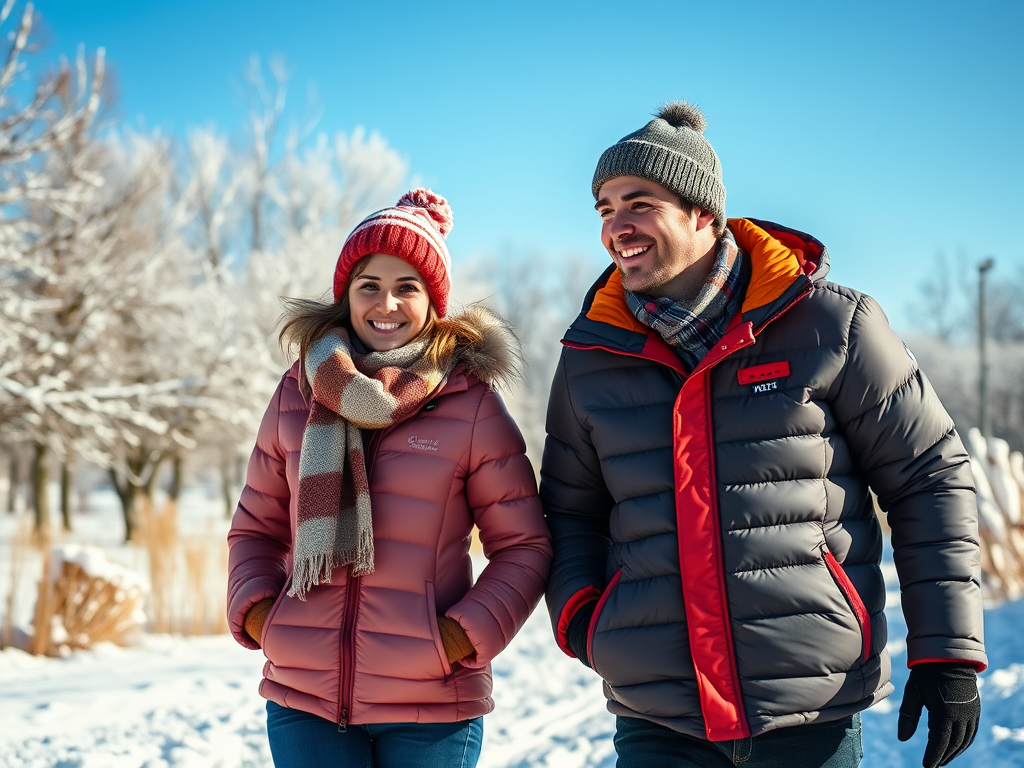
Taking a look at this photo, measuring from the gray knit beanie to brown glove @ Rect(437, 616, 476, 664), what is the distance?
1298mm

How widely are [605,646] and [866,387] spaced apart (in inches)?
36.0

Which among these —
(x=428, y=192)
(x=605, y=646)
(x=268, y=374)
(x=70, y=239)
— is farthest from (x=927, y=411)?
(x=268, y=374)

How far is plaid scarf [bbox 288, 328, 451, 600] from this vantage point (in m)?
2.14

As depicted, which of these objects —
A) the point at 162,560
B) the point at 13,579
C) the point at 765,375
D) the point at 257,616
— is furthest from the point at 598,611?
the point at 162,560

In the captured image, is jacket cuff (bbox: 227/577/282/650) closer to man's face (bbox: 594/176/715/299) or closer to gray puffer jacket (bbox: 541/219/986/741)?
gray puffer jacket (bbox: 541/219/986/741)

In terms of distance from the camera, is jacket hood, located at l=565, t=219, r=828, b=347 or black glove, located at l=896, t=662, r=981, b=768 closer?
black glove, located at l=896, t=662, r=981, b=768

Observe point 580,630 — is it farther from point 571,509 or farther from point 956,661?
point 956,661

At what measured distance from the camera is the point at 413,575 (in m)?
2.17

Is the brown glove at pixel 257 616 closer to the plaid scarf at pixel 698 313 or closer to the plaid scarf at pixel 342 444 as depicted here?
the plaid scarf at pixel 342 444

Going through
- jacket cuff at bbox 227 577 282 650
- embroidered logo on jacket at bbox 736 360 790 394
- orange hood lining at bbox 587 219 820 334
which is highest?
orange hood lining at bbox 587 219 820 334

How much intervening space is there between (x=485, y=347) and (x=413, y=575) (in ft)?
2.37

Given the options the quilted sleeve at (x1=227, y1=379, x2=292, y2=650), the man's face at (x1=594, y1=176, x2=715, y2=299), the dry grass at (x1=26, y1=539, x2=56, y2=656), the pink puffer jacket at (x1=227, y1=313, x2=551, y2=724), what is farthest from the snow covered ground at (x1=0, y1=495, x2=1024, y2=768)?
the man's face at (x1=594, y1=176, x2=715, y2=299)

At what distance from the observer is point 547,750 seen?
434 cm

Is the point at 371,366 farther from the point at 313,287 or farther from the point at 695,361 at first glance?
the point at 313,287
